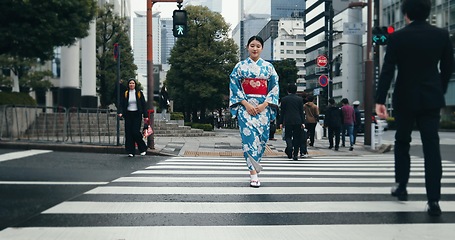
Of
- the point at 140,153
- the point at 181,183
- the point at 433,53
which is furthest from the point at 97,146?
the point at 433,53

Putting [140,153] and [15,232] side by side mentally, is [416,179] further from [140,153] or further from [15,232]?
[140,153]

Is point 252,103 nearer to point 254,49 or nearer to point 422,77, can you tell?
point 254,49

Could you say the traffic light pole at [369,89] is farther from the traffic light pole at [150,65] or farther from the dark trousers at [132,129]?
the dark trousers at [132,129]

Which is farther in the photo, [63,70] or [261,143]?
[63,70]

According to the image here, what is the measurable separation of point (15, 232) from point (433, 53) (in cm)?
339

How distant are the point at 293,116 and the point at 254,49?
189 inches

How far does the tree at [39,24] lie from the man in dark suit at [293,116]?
8.11 metres

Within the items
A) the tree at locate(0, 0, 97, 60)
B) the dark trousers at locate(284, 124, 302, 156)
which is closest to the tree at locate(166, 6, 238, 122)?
the tree at locate(0, 0, 97, 60)

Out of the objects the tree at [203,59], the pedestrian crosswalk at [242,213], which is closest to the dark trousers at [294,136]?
the pedestrian crosswalk at [242,213]

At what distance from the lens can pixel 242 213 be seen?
3635 mm

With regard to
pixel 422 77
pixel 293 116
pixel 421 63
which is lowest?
pixel 293 116

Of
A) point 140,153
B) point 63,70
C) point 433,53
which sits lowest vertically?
point 140,153

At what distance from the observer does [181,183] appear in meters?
5.50

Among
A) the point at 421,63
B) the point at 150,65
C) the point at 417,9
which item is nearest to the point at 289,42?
the point at 150,65
